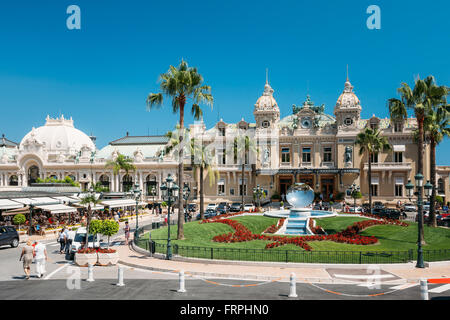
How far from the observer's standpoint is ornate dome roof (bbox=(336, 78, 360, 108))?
6538 centimetres

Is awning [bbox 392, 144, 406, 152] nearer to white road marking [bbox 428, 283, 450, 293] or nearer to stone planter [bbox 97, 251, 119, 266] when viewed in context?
white road marking [bbox 428, 283, 450, 293]

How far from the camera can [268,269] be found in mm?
19094

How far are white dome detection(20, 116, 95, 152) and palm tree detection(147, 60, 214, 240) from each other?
71.4m

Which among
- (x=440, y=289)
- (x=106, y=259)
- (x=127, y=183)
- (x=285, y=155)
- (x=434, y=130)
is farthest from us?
(x=127, y=183)

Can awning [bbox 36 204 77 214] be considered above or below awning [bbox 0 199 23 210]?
below

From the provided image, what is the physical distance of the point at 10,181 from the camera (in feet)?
275

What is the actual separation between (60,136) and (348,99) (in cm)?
6912

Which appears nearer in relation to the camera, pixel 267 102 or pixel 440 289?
pixel 440 289

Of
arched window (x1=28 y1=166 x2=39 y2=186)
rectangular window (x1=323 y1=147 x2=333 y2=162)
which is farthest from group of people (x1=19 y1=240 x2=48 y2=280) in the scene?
arched window (x1=28 y1=166 x2=39 y2=186)

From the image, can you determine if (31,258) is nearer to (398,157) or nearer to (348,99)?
(348,99)

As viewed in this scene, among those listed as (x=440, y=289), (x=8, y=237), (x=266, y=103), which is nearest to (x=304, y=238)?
(x=440, y=289)

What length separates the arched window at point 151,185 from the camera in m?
76.8

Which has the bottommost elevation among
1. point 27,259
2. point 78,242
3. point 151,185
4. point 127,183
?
point 78,242
